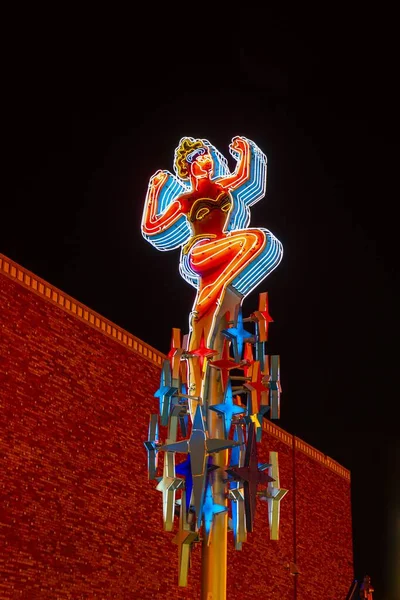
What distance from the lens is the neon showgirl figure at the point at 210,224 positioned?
46.9 feet

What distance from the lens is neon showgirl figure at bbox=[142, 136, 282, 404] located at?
14297 mm

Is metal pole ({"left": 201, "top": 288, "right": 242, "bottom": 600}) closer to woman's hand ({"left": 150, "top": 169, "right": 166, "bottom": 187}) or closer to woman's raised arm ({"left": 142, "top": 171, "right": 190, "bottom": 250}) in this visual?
woman's raised arm ({"left": 142, "top": 171, "right": 190, "bottom": 250})

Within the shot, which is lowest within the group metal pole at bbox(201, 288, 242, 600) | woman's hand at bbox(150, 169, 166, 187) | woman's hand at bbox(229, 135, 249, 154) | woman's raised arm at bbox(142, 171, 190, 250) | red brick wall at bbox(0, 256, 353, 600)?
metal pole at bbox(201, 288, 242, 600)

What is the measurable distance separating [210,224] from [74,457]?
4.99 m

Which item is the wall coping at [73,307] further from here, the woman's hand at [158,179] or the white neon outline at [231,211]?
the woman's hand at [158,179]

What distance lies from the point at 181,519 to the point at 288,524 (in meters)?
14.1

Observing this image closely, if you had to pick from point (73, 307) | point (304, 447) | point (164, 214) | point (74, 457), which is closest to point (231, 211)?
point (164, 214)

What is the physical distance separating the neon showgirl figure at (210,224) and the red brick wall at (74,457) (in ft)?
8.80

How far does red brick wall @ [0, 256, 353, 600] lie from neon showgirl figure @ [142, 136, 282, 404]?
8.80 feet

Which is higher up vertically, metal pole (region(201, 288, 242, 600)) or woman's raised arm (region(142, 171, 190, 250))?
woman's raised arm (region(142, 171, 190, 250))

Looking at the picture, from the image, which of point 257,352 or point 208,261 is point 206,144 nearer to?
point 208,261

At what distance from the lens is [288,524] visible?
2638 centimetres

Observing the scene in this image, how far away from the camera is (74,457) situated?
652 inches

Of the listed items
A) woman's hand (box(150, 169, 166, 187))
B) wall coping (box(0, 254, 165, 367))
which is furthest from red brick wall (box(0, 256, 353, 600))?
Answer: woman's hand (box(150, 169, 166, 187))
